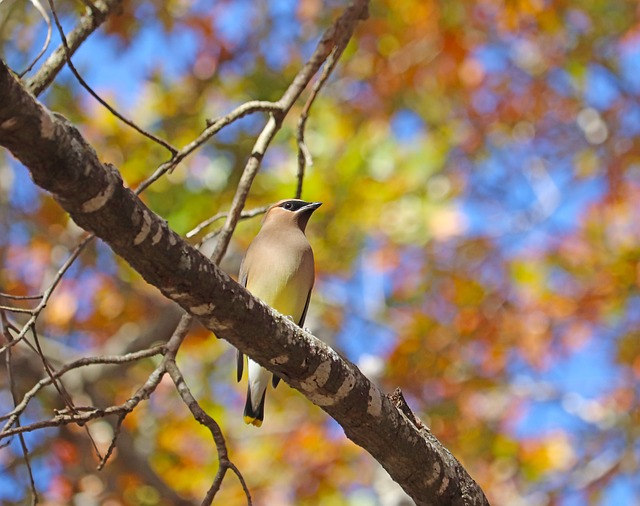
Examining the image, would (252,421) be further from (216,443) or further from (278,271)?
(216,443)

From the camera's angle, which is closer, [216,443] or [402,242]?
[216,443]

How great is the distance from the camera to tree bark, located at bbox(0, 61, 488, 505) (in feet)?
6.19

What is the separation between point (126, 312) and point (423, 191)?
119 inches

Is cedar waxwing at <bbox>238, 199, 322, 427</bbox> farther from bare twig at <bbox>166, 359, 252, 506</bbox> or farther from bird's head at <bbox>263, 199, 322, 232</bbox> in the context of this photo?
bare twig at <bbox>166, 359, 252, 506</bbox>

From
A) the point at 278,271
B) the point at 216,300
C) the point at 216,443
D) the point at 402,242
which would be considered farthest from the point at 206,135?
the point at 402,242

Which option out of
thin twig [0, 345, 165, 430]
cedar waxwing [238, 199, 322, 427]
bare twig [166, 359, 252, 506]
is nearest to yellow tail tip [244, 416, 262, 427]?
cedar waxwing [238, 199, 322, 427]

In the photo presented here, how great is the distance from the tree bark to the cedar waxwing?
1.54 metres

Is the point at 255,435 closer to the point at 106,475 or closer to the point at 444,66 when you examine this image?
the point at 106,475

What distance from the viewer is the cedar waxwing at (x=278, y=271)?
4371 millimetres

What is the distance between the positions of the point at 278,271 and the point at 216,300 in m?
2.02

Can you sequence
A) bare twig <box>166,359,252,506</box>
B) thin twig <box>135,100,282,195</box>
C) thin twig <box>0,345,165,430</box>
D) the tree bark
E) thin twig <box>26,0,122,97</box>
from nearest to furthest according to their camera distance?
the tree bark, thin twig <box>0,345,165,430</box>, bare twig <box>166,359,252,506</box>, thin twig <box>135,100,282,195</box>, thin twig <box>26,0,122,97</box>

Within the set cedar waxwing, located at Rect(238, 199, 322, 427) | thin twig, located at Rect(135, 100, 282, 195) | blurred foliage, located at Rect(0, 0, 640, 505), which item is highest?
blurred foliage, located at Rect(0, 0, 640, 505)

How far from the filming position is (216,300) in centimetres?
234

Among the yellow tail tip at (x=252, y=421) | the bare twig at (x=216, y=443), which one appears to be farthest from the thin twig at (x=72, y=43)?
the yellow tail tip at (x=252, y=421)
